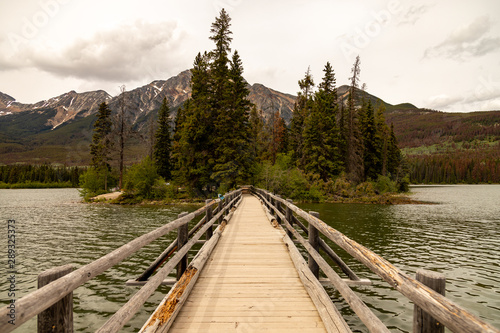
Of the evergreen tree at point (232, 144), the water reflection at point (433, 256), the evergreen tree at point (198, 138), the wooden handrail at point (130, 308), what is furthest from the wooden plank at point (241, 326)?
the evergreen tree at point (198, 138)

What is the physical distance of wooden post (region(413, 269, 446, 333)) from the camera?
207 cm

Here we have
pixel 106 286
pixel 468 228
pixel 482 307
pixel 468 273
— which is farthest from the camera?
pixel 468 228

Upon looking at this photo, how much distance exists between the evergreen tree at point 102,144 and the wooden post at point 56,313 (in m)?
42.3

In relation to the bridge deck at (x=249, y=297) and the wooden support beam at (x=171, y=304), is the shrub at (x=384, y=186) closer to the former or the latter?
the bridge deck at (x=249, y=297)

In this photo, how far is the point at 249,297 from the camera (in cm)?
449

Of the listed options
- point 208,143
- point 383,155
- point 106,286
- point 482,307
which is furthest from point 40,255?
point 383,155

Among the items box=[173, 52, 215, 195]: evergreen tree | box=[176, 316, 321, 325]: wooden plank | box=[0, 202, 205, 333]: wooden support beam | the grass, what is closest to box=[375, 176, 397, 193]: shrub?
box=[173, 52, 215, 195]: evergreen tree

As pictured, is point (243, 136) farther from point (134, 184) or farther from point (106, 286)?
point (106, 286)

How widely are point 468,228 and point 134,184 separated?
35.8 metres

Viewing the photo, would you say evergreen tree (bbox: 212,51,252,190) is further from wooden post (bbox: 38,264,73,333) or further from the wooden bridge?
wooden post (bbox: 38,264,73,333)

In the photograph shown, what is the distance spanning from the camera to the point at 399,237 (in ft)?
51.9

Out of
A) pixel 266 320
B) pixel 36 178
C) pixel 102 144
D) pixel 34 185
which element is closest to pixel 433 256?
pixel 266 320

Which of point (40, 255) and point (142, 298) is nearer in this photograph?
point (142, 298)

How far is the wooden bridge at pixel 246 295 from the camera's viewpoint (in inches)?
74.2
